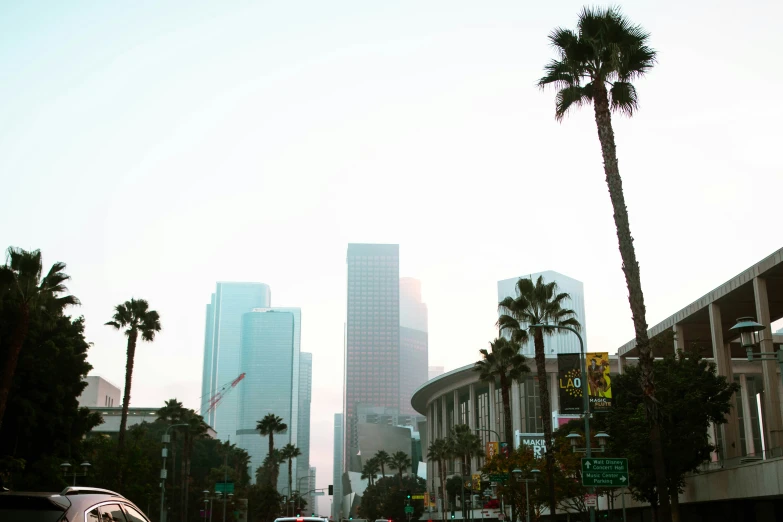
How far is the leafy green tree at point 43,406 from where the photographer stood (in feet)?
155

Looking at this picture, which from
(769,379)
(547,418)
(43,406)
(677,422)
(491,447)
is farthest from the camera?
(491,447)

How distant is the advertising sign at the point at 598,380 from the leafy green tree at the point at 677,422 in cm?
157

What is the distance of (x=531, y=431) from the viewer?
110 meters

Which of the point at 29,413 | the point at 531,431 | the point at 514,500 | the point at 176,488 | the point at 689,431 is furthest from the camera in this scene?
the point at 531,431

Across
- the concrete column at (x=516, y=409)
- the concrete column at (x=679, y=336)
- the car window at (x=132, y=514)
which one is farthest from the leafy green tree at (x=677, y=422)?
the concrete column at (x=516, y=409)

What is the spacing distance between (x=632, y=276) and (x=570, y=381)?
12209 millimetres

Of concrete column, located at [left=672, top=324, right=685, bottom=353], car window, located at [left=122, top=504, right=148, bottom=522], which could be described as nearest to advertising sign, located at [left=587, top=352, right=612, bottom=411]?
concrete column, located at [left=672, top=324, right=685, bottom=353]

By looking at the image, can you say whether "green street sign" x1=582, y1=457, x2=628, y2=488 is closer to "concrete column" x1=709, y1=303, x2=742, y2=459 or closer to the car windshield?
"concrete column" x1=709, y1=303, x2=742, y2=459

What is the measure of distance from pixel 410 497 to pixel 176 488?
36.5 meters

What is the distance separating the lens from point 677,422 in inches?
1499

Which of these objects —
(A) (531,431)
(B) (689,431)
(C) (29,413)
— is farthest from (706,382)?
(A) (531,431)

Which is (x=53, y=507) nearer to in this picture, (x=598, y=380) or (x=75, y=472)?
(x=598, y=380)

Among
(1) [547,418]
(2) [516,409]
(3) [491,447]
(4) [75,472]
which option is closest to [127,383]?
(4) [75,472]

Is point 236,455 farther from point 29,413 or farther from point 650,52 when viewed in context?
point 650,52
